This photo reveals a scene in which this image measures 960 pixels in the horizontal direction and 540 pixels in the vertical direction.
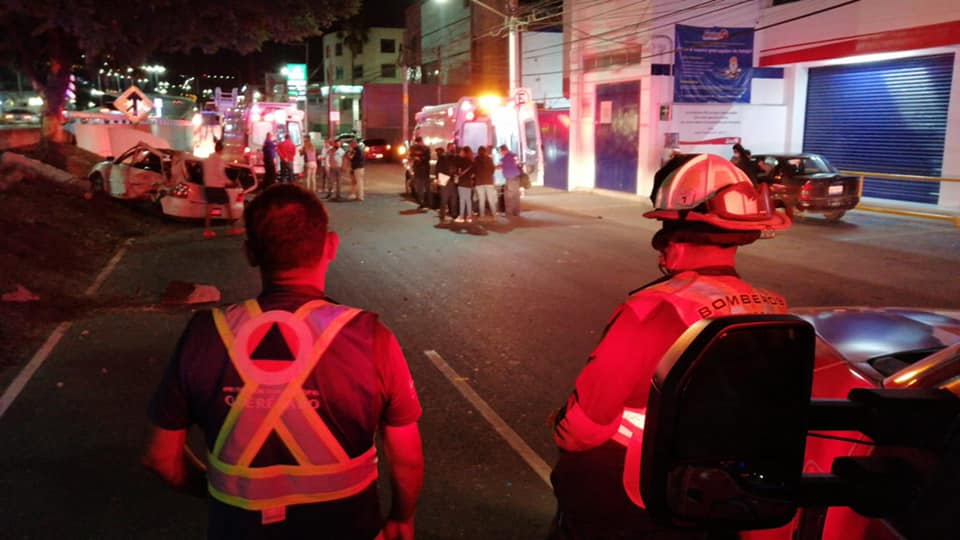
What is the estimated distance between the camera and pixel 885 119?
20.8m

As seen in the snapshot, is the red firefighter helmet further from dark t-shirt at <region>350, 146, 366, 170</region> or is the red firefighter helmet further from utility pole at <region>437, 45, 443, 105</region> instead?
utility pole at <region>437, 45, 443, 105</region>

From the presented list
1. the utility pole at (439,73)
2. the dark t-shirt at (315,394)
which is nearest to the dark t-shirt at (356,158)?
the dark t-shirt at (315,394)

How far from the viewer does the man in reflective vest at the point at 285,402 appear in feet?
6.64

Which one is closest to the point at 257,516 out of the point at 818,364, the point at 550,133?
the point at 818,364

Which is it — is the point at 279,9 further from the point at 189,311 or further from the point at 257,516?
the point at 257,516

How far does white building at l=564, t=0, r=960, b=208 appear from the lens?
62.2 feet

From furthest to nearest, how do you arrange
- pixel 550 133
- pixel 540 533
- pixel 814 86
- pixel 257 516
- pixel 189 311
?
1. pixel 550 133
2. pixel 814 86
3. pixel 189 311
4. pixel 540 533
5. pixel 257 516

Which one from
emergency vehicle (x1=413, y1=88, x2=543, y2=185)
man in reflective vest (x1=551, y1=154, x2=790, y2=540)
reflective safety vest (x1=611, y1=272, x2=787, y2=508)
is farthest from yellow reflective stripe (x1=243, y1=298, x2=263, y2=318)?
emergency vehicle (x1=413, y1=88, x2=543, y2=185)

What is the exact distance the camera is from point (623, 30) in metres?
24.1

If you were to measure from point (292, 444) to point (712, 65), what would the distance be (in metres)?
22.5

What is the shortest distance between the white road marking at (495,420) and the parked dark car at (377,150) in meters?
39.5

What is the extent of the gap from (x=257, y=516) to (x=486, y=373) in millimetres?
4893

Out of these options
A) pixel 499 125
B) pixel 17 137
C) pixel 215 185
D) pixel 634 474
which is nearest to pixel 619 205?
pixel 499 125

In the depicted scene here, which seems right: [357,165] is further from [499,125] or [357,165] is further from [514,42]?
[514,42]
